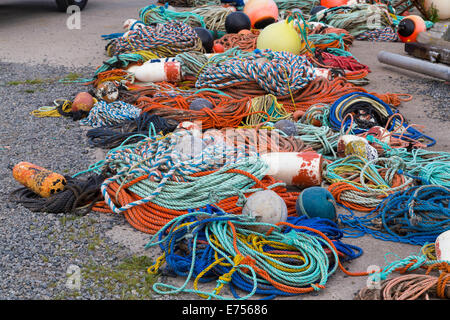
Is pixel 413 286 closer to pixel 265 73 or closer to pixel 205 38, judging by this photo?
pixel 265 73

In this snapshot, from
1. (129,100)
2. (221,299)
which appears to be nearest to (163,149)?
(221,299)

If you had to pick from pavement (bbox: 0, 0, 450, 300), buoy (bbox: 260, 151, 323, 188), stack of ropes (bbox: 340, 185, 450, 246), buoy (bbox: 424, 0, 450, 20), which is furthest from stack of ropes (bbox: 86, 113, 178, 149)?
buoy (bbox: 424, 0, 450, 20)

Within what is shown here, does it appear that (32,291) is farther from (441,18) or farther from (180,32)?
(441,18)

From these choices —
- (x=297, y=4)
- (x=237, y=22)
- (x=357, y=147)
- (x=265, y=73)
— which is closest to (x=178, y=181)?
(x=357, y=147)

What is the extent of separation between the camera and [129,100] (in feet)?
19.0

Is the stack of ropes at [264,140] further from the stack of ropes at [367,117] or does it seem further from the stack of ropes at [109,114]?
the stack of ropes at [109,114]

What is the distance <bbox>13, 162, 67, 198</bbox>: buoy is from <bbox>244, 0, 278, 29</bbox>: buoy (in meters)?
5.41

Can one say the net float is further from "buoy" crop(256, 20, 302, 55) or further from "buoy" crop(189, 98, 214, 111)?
"buoy" crop(256, 20, 302, 55)

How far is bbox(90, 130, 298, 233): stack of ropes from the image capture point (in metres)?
3.59

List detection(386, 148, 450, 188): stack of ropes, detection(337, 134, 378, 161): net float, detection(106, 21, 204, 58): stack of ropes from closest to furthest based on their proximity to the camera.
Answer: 1. detection(386, 148, 450, 188): stack of ropes
2. detection(337, 134, 378, 161): net float
3. detection(106, 21, 204, 58): stack of ropes

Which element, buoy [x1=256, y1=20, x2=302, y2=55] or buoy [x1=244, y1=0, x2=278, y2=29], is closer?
buoy [x1=256, y1=20, x2=302, y2=55]

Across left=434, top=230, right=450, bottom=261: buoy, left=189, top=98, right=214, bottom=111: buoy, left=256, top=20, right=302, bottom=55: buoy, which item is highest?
left=256, top=20, right=302, bottom=55: buoy

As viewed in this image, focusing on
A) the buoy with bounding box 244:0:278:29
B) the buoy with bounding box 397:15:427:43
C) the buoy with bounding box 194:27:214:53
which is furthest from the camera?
the buoy with bounding box 244:0:278:29

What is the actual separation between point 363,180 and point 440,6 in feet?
22.4
